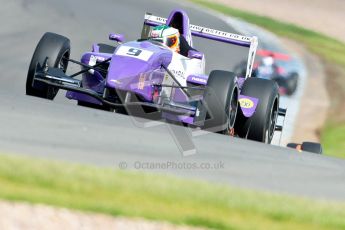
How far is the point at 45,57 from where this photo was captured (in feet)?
31.9

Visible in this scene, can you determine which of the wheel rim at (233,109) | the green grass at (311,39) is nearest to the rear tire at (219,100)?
the wheel rim at (233,109)

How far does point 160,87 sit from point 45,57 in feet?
4.20

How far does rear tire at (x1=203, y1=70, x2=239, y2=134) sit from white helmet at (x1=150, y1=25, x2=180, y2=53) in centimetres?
146

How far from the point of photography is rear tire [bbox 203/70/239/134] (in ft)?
29.8

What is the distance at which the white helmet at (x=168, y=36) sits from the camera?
1063 cm

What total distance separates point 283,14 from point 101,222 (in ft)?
61.7

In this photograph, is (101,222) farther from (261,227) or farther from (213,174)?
(213,174)

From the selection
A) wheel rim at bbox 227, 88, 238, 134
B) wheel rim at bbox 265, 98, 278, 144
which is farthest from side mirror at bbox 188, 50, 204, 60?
wheel rim at bbox 227, 88, 238, 134

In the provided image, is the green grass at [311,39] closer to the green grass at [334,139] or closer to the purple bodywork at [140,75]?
the green grass at [334,139]

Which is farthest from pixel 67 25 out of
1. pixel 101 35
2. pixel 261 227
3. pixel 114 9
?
pixel 261 227

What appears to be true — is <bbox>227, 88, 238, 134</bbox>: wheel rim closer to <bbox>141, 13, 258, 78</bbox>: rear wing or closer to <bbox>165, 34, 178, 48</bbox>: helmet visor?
<bbox>165, 34, 178, 48</bbox>: helmet visor

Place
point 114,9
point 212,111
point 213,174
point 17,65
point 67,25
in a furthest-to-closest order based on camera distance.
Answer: point 114,9
point 67,25
point 17,65
point 212,111
point 213,174

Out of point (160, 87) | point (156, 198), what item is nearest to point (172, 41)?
point (160, 87)

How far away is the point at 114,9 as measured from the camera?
18.9 m
